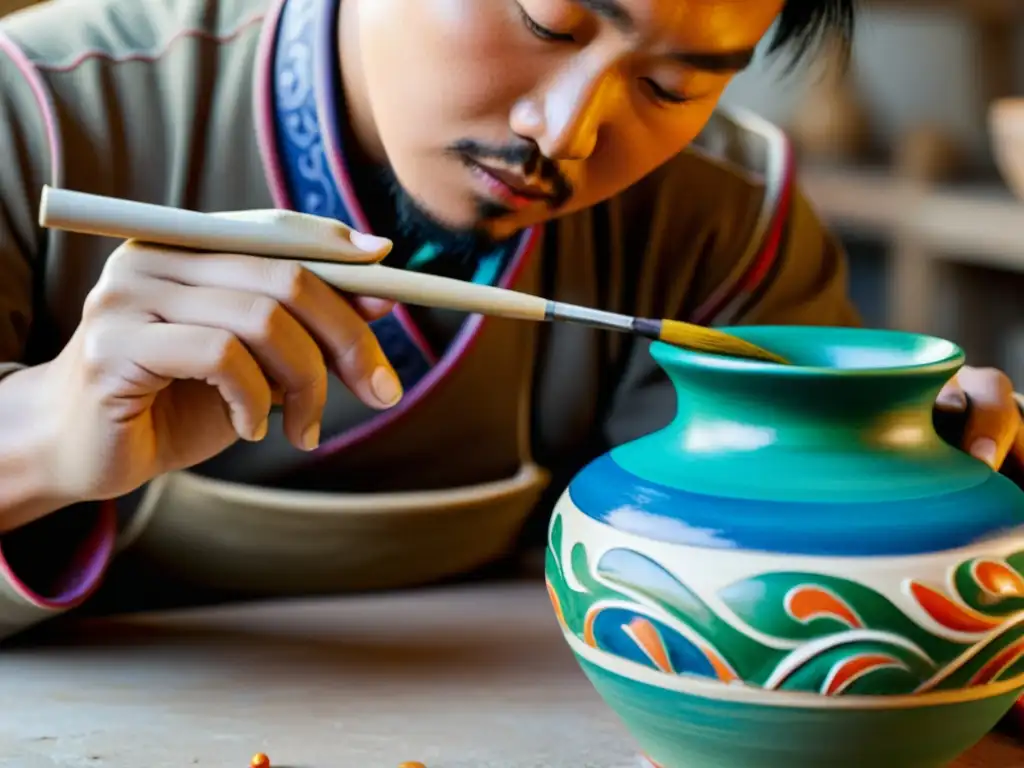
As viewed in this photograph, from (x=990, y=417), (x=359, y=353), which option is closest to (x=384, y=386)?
(x=359, y=353)

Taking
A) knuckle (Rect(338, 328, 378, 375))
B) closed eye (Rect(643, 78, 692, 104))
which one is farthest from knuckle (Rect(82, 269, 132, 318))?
closed eye (Rect(643, 78, 692, 104))

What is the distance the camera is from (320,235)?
2.22ft

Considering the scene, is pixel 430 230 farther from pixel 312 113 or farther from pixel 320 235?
pixel 320 235

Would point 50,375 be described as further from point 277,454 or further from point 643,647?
point 643,647

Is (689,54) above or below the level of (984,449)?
above

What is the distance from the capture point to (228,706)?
0.76m

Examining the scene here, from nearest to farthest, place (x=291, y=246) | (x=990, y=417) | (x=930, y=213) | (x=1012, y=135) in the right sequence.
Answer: (x=291, y=246) → (x=990, y=417) → (x=1012, y=135) → (x=930, y=213)

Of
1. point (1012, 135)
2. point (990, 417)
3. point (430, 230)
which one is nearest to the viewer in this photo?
point (990, 417)

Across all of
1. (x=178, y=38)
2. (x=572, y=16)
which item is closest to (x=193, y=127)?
(x=178, y=38)

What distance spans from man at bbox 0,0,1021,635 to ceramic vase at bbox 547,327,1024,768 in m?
0.17

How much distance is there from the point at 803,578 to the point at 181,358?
333 mm

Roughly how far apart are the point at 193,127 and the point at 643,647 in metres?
0.51

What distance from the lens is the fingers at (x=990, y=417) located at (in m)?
0.76

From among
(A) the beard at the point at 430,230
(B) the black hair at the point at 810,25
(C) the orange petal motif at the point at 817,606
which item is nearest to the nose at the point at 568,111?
(A) the beard at the point at 430,230
